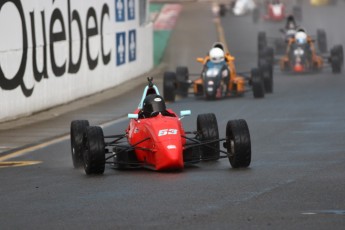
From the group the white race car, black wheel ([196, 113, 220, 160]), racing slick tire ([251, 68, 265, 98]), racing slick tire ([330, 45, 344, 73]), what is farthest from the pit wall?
the white race car

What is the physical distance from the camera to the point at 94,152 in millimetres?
15328

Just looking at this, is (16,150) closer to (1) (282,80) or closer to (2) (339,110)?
(2) (339,110)

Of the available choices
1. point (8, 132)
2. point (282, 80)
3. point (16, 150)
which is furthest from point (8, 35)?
point (282, 80)

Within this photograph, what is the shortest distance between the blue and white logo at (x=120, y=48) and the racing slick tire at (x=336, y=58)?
19.9 ft

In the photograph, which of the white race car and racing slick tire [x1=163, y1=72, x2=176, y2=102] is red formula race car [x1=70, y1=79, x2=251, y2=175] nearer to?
racing slick tire [x1=163, y1=72, x2=176, y2=102]

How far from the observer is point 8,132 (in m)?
23.2

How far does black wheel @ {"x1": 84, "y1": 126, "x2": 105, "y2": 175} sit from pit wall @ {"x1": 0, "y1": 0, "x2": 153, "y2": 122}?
30.1 ft

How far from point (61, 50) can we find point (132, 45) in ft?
28.8

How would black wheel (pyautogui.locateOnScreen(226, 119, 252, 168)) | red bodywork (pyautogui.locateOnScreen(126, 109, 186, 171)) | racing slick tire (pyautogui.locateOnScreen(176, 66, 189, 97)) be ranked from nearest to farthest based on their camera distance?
red bodywork (pyautogui.locateOnScreen(126, 109, 186, 171))
black wheel (pyautogui.locateOnScreen(226, 119, 252, 168))
racing slick tire (pyautogui.locateOnScreen(176, 66, 189, 97))

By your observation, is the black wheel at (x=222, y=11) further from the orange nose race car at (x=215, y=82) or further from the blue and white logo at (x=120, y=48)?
the orange nose race car at (x=215, y=82)

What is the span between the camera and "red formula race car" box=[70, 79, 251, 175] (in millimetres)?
15242

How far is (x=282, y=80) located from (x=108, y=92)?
227 inches

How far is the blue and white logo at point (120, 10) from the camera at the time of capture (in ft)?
116

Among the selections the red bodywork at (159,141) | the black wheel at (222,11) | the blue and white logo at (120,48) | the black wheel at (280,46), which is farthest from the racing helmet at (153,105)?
the black wheel at (222,11)
